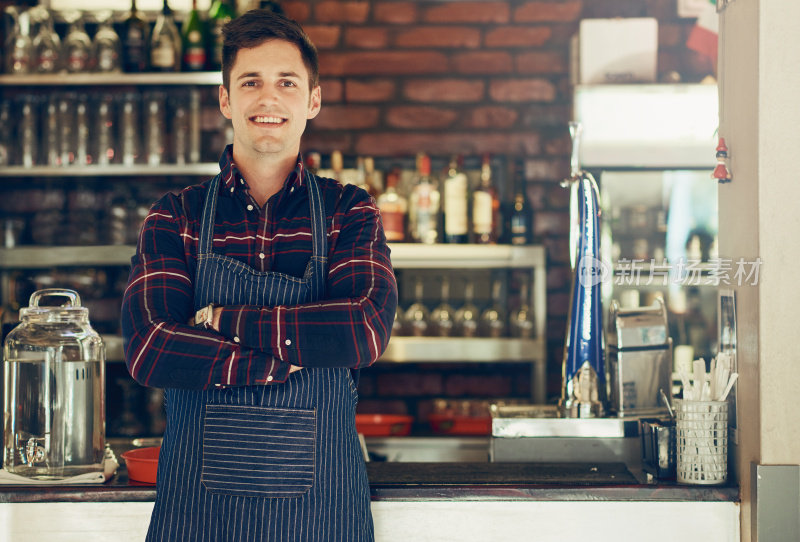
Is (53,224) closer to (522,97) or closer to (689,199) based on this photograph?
(522,97)

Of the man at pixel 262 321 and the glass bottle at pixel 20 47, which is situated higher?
the glass bottle at pixel 20 47

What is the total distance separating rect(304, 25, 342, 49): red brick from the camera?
3.59m

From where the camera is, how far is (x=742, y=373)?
5.69ft

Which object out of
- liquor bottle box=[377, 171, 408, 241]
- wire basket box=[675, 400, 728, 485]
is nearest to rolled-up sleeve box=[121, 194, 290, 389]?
wire basket box=[675, 400, 728, 485]

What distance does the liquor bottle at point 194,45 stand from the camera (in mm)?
3260

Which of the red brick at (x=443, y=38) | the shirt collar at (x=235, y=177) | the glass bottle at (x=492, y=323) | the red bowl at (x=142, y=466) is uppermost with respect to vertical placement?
the red brick at (x=443, y=38)

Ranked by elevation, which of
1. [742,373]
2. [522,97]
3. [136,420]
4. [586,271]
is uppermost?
[522,97]

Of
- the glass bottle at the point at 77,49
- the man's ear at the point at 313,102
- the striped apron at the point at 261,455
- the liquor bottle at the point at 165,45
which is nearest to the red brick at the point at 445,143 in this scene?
the liquor bottle at the point at 165,45

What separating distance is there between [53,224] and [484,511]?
7.76 ft

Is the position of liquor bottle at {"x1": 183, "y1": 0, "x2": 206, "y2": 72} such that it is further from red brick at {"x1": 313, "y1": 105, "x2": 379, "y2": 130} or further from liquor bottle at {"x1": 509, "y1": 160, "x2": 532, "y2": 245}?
liquor bottle at {"x1": 509, "y1": 160, "x2": 532, "y2": 245}

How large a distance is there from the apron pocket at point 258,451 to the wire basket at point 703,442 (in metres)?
0.73

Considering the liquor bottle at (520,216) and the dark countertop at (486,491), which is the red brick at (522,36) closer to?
the liquor bottle at (520,216)

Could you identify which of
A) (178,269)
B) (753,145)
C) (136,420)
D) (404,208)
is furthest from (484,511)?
(136,420)

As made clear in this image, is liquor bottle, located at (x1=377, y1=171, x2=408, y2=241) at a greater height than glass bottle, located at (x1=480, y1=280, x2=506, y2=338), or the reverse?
liquor bottle, located at (x1=377, y1=171, x2=408, y2=241)
